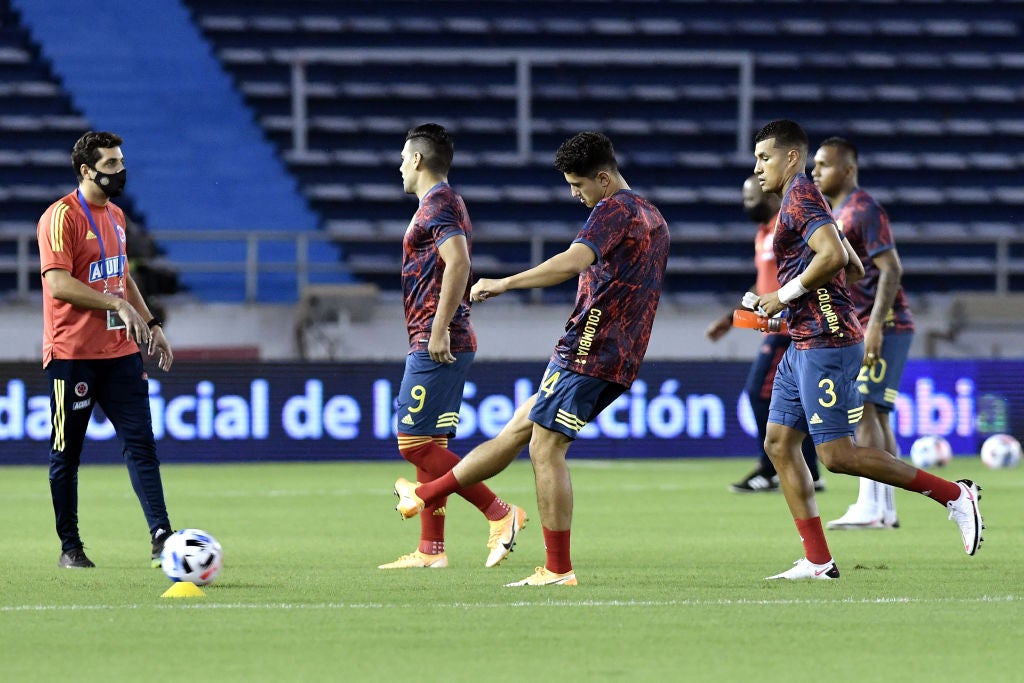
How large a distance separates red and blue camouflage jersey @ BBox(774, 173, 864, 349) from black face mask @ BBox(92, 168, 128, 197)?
299 centimetres

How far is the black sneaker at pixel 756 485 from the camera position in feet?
41.0

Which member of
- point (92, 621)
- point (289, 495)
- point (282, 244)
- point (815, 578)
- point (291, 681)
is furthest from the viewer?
point (282, 244)

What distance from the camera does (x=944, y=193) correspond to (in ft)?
73.6

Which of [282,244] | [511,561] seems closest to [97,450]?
[282,244]

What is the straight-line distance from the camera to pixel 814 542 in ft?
23.5

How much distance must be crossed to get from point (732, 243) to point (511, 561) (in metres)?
14.2

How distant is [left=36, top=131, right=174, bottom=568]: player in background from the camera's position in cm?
780

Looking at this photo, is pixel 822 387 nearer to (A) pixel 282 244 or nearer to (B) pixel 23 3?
(A) pixel 282 244

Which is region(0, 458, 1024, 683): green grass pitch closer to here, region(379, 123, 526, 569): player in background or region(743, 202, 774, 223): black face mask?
region(379, 123, 526, 569): player in background

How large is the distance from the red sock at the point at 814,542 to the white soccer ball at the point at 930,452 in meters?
7.98

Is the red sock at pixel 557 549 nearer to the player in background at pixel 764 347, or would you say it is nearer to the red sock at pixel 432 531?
the red sock at pixel 432 531

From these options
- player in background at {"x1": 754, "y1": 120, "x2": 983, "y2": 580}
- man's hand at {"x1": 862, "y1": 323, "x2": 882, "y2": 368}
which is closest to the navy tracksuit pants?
player in background at {"x1": 754, "y1": 120, "x2": 983, "y2": 580}

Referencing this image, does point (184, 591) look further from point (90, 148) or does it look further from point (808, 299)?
point (808, 299)

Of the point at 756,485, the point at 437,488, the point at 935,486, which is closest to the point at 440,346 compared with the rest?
the point at 437,488
